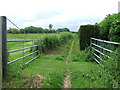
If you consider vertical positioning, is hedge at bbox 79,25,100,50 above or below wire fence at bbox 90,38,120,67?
above

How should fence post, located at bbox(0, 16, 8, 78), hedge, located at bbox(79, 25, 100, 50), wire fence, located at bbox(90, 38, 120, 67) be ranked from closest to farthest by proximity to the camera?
fence post, located at bbox(0, 16, 8, 78)
wire fence, located at bbox(90, 38, 120, 67)
hedge, located at bbox(79, 25, 100, 50)

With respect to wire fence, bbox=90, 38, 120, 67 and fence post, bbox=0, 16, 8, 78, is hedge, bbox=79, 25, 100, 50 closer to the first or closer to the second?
wire fence, bbox=90, 38, 120, 67

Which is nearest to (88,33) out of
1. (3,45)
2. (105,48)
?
(105,48)

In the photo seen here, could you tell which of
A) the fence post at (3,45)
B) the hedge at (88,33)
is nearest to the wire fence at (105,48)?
the fence post at (3,45)

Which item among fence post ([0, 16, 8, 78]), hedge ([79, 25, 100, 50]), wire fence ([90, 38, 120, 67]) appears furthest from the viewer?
hedge ([79, 25, 100, 50])

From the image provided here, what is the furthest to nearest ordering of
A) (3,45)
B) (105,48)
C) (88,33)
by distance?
1. (88,33)
2. (105,48)
3. (3,45)

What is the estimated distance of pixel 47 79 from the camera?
558cm

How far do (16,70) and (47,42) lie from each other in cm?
904

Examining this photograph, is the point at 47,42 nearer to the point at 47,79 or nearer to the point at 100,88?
the point at 47,79

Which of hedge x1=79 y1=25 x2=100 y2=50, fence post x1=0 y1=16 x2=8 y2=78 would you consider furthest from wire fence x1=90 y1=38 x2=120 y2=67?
hedge x1=79 y1=25 x2=100 y2=50

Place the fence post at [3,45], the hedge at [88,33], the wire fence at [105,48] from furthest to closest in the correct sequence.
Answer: the hedge at [88,33] → the wire fence at [105,48] → the fence post at [3,45]

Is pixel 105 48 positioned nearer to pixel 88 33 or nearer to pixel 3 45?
pixel 3 45

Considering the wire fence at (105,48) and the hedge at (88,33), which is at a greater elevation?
the hedge at (88,33)

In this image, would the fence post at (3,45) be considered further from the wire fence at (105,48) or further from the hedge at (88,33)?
the hedge at (88,33)
